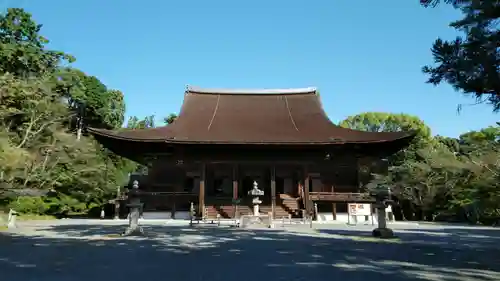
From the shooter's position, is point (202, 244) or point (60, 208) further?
point (60, 208)

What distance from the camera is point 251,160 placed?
64.7ft

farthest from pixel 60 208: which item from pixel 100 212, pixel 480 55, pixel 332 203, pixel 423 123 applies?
pixel 423 123

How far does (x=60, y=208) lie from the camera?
22.2 m

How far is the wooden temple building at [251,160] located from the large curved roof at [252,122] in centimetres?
6

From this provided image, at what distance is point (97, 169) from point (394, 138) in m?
17.6

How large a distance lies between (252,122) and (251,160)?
11.2 feet

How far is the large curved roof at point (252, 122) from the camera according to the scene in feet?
61.4

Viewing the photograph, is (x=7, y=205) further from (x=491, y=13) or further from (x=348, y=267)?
(x=491, y=13)

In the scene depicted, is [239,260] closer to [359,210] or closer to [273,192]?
[359,210]

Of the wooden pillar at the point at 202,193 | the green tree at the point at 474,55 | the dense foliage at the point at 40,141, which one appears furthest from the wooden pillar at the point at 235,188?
the green tree at the point at 474,55

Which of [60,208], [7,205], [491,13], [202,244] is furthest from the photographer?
[60,208]

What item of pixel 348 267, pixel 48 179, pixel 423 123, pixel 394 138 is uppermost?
pixel 423 123

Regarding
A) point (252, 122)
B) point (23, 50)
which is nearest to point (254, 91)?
point (252, 122)

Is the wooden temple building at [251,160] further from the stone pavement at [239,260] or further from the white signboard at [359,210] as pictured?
the stone pavement at [239,260]
